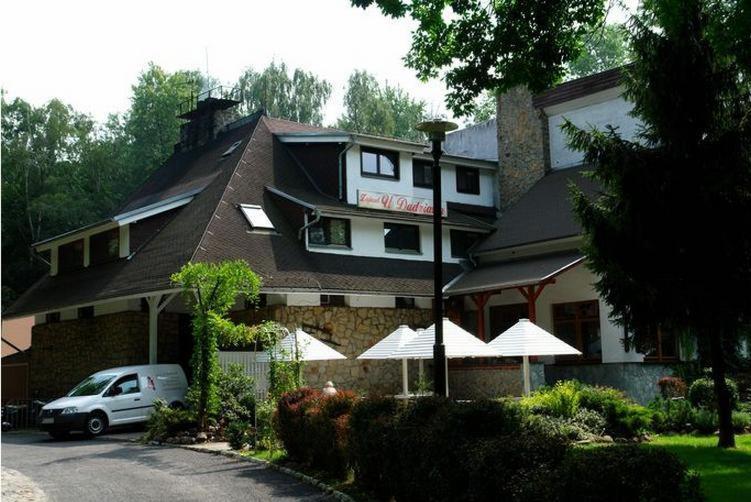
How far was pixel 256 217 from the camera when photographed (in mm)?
26094

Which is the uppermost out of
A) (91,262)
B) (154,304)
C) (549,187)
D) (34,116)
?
(34,116)

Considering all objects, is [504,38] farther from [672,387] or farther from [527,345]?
[672,387]

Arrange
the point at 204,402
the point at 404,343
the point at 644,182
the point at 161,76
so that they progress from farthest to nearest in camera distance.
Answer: the point at 161,76
the point at 404,343
the point at 204,402
the point at 644,182

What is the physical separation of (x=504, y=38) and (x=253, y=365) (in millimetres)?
12443

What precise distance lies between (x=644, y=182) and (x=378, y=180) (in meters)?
14.8

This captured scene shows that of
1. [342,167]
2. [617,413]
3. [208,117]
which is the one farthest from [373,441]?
[208,117]

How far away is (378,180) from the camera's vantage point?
95.1ft

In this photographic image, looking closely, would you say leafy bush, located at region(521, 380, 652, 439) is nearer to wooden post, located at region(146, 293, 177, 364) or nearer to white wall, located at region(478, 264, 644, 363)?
white wall, located at region(478, 264, 644, 363)

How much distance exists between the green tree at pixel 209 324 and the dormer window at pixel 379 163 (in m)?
10.3

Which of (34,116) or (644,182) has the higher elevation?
(34,116)

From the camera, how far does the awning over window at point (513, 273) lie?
24500 mm

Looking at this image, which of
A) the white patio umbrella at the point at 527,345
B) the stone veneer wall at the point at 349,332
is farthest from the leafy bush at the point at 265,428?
the stone veneer wall at the point at 349,332

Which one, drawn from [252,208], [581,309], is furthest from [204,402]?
[581,309]

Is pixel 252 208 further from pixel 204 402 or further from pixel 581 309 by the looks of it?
pixel 581 309
